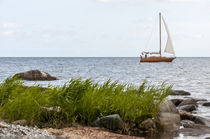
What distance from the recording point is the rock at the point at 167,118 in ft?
30.3

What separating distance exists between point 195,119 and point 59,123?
5.56m

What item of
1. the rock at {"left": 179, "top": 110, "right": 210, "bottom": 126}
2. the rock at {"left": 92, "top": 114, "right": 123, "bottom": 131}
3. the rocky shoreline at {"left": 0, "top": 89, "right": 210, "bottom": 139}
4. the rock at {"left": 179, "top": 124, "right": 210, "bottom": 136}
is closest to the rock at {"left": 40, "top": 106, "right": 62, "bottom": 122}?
the rocky shoreline at {"left": 0, "top": 89, "right": 210, "bottom": 139}

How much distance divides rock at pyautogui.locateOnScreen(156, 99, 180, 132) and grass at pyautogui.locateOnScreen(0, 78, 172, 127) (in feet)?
1.35

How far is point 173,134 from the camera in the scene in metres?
9.02

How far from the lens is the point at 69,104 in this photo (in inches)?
324

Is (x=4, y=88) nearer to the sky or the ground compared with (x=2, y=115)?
nearer to the sky

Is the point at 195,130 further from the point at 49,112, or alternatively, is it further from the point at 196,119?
the point at 49,112

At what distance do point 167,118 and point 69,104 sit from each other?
10.4ft

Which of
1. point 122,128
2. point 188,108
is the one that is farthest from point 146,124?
point 188,108

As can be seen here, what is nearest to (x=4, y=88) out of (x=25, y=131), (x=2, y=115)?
(x=2, y=115)

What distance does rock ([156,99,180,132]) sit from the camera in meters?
9.23

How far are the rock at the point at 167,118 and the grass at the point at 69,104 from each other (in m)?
0.41
